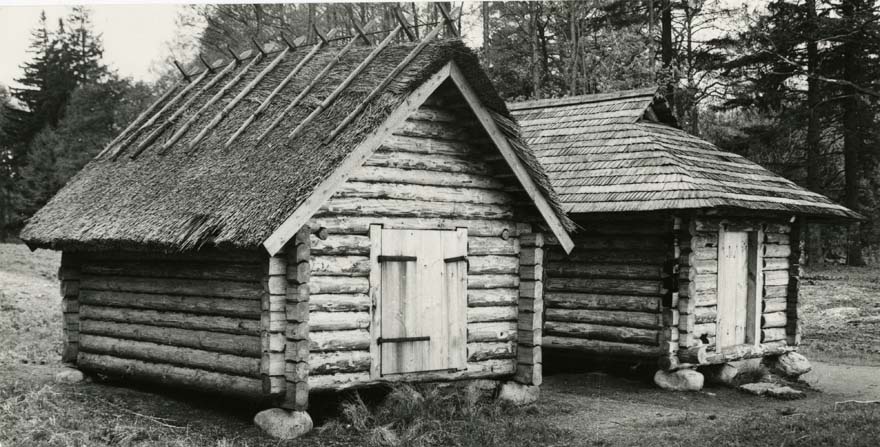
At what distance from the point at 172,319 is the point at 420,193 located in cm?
351

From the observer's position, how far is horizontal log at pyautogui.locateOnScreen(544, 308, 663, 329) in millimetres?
14117

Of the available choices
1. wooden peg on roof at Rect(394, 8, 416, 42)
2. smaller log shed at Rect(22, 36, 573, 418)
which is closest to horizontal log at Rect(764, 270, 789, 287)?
smaller log shed at Rect(22, 36, 573, 418)

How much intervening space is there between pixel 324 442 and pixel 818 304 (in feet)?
56.6

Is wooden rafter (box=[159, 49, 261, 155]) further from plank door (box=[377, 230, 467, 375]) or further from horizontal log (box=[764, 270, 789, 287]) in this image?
horizontal log (box=[764, 270, 789, 287])

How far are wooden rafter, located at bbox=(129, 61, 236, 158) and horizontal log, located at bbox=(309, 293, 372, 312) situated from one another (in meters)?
4.73

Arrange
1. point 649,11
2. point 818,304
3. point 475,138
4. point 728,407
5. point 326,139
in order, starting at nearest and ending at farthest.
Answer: point 326,139, point 475,138, point 728,407, point 818,304, point 649,11

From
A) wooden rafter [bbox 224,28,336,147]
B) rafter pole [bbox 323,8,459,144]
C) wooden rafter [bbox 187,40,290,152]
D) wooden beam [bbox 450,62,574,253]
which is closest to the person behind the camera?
rafter pole [bbox 323,8,459,144]

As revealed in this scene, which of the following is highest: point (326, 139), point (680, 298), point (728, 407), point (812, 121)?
point (812, 121)

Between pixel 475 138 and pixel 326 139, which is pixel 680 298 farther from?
pixel 326 139

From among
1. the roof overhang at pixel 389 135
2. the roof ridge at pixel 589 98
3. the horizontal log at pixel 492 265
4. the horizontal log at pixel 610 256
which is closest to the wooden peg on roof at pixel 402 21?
the roof overhang at pixel 389 135

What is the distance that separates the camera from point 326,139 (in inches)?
393

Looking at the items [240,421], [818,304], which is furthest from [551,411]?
[818,304]

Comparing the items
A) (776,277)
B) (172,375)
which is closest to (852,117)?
(776,277)

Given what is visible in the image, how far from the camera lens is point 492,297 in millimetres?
11594
